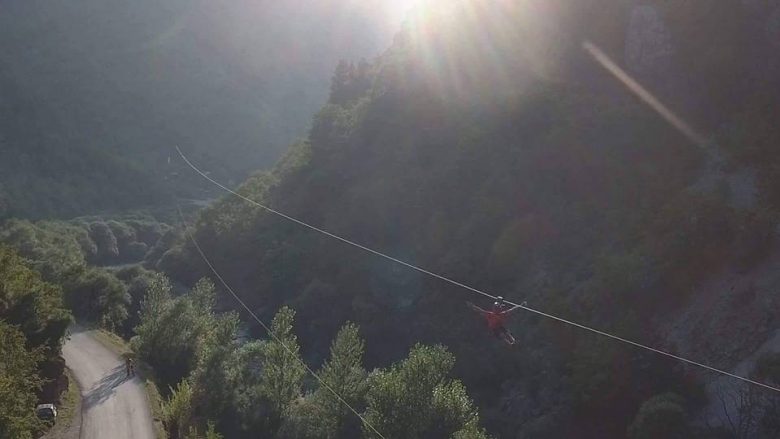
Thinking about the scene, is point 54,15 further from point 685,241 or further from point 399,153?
point 685,241

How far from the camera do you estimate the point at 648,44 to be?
1544 inches

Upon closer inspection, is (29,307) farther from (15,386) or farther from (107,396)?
(15,386)

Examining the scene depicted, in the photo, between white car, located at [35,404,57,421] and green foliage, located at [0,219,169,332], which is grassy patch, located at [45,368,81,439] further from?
green foliage, located at [0,219,169,332]

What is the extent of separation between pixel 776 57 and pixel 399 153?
29.3 m

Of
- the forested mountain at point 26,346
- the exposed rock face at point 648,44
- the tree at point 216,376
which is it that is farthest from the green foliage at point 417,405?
the exposed rock face at point 648,44

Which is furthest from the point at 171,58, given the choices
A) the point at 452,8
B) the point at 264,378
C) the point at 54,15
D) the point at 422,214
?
the point at 264,378

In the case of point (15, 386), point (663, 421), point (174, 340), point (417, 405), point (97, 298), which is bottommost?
point (97, 298)

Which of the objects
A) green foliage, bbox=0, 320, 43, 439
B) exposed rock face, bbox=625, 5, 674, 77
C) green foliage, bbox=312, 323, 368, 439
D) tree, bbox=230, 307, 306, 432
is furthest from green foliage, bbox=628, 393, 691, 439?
exposed rock face, bbox=625, 5, 674, 77

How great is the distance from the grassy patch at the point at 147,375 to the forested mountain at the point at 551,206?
12156mm

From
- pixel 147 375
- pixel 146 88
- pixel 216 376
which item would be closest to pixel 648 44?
pixel 216 376

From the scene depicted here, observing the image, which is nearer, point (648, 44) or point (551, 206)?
point (551, 206)

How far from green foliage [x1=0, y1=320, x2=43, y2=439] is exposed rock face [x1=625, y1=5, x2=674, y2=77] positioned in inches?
1406

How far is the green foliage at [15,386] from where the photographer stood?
16.0 metres

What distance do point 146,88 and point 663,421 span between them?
138 m
